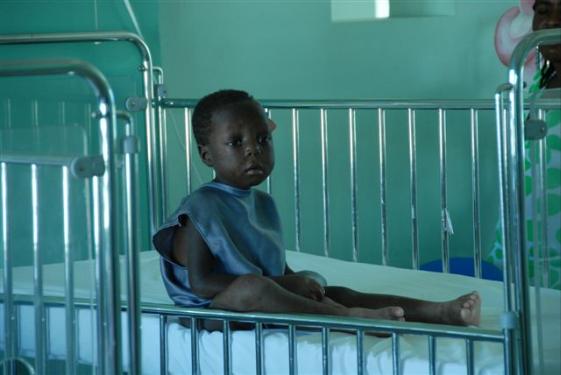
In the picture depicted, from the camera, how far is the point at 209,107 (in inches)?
123

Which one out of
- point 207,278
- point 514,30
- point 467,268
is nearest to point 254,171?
point 207,278

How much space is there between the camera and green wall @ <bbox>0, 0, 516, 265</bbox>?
5.56 meters

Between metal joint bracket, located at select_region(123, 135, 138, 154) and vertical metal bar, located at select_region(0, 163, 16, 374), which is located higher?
metal joint bracket, located at select_region(123, 135, 138, 154)

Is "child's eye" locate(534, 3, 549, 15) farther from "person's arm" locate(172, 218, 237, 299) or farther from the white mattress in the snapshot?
"person's arm" locate(172, 218, 237, 299)

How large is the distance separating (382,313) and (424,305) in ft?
0.64

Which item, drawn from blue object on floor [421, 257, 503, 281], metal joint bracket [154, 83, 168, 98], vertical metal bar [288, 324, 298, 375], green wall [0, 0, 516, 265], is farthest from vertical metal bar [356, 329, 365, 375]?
green wall [0, 0, 516, 265]

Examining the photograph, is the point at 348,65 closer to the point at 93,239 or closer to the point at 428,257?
the point at 428,257

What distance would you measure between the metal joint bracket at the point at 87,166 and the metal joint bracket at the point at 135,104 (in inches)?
74.7

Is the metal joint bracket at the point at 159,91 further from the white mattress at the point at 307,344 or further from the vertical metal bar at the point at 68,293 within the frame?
the vertical metal bar at the point at 68,293

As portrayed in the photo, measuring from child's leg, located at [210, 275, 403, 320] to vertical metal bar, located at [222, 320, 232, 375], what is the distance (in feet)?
0.24

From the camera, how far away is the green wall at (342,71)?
18.2 ft

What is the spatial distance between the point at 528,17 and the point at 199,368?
2916 mm

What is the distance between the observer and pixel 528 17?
208 inches

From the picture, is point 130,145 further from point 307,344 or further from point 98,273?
point 307,344
